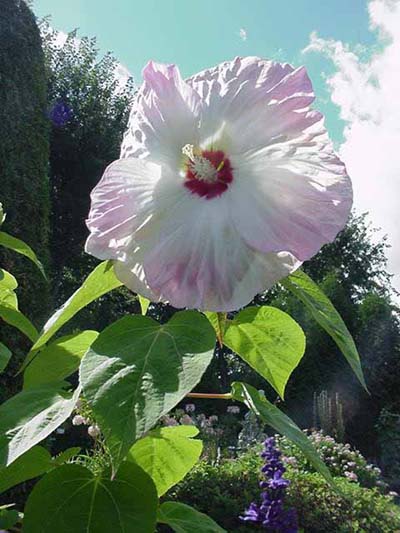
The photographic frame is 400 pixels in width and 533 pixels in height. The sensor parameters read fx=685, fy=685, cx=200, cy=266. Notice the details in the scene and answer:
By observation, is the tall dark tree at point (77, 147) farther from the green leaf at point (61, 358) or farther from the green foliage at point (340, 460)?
the green leaf at point (61, 358)

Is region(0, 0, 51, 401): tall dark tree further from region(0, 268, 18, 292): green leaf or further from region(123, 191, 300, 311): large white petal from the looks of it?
region(123, 191, 300, 311): large white petal

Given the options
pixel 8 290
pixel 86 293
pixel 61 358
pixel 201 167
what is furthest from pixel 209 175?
pixel 8 290

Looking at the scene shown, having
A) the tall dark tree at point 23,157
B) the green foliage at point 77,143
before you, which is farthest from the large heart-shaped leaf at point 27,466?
the green foliage at point 77,143

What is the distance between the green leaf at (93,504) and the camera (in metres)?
0.50

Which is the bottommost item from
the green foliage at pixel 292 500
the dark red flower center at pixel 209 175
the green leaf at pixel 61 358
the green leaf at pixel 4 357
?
the green leaf at pixel 61 358

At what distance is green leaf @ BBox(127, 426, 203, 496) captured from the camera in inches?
26.0

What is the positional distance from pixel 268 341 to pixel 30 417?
0.73 ft

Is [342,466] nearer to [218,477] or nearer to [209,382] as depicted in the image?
[218,477]

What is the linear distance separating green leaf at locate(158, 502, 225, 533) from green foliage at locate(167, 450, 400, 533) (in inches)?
152

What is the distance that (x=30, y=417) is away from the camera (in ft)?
1.64

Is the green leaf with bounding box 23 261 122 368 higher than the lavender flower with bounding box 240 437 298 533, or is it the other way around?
the lavender flower with bounding box 240 437 298 533

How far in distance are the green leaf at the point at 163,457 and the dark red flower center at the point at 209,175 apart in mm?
272

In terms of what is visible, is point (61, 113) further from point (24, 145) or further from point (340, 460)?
point (340, 460)

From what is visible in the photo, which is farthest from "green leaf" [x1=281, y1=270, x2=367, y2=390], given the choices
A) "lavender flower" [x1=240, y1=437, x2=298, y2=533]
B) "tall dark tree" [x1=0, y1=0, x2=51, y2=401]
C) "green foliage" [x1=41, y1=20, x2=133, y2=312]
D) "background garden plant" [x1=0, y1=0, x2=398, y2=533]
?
"green foliage" [x1=41, y1=20, x2=133, y2=312]
